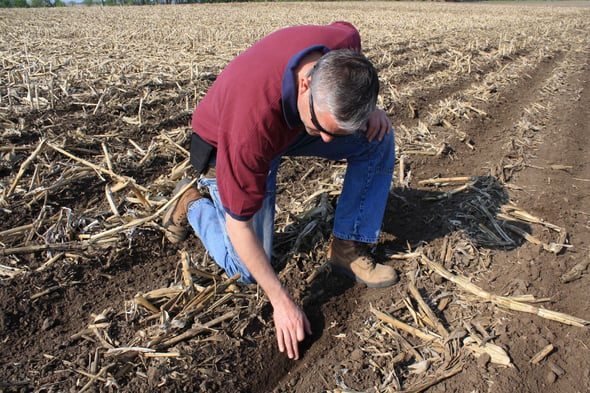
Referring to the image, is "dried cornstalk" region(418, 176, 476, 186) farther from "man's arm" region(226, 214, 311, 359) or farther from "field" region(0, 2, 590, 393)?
"man's arm" region(226, 214, 311, 359)

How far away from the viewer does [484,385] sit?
2.17m

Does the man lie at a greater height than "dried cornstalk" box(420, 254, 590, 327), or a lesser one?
greater

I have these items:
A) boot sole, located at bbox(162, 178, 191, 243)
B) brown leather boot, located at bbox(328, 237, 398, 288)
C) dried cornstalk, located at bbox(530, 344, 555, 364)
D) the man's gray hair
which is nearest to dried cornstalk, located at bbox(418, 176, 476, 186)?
brown leather boot, located at bbox(328, 237, 398, 288)

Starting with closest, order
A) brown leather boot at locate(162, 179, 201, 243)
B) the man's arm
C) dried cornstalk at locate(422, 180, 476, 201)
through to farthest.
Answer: the man's arm, brown leather boot at locate(162, 179, 201, 243), dried cornstalk at locate(422, 180, 476, 201)

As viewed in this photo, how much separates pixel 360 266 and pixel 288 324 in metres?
0.76

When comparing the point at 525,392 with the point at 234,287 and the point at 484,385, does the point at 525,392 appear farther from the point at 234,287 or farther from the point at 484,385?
the point at 234,287

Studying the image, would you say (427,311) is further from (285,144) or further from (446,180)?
(446,180)

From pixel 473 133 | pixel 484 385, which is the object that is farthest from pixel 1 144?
pixel 473 133

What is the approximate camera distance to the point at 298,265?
296cm

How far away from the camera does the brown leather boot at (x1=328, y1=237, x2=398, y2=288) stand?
280 centimetres

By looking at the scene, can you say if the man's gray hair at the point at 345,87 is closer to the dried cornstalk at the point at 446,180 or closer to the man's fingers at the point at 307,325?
the man's fingers at the point at 307,325

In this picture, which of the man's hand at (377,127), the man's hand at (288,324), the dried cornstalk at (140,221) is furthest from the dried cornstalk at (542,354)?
the dried cornstalk at (140,221)

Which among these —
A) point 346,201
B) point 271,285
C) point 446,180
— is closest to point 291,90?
point 271,285

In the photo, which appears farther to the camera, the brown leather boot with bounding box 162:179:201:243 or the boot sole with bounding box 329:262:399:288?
the brown leather boot with bounding box 162:179:201:243
